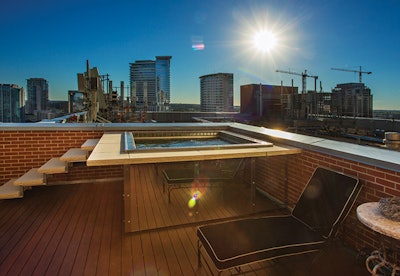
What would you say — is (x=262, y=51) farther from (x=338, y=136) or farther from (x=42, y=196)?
(x=42, y=196)

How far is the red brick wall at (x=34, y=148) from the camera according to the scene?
439 centimetres

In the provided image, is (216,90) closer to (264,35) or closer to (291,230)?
(264,35)

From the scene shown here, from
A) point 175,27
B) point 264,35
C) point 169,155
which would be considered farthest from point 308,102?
point 169,155

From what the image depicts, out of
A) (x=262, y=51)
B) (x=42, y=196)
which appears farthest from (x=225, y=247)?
(x=262, y=51)

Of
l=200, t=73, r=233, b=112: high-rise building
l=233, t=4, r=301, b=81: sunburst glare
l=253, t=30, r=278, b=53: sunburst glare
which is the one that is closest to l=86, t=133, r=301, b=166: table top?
l=233, t=4, r=301, b=81: sunburst glare

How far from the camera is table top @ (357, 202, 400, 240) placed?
148 centimetres

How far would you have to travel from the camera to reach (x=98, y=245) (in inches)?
104

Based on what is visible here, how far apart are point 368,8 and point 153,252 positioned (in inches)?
645

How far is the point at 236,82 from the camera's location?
44500mm

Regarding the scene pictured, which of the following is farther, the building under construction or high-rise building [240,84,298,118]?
high-rise building [240,84,298,118]

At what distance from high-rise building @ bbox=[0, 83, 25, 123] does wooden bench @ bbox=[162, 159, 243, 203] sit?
14.5 m

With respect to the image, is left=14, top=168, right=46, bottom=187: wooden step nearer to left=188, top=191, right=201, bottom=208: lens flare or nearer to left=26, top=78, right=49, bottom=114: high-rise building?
left=188, top=191, right=201, bottom=208: lens flare

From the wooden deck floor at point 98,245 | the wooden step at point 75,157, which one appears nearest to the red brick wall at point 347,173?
the wooden deck floor at point 98,245

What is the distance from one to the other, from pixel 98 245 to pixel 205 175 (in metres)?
1.68
